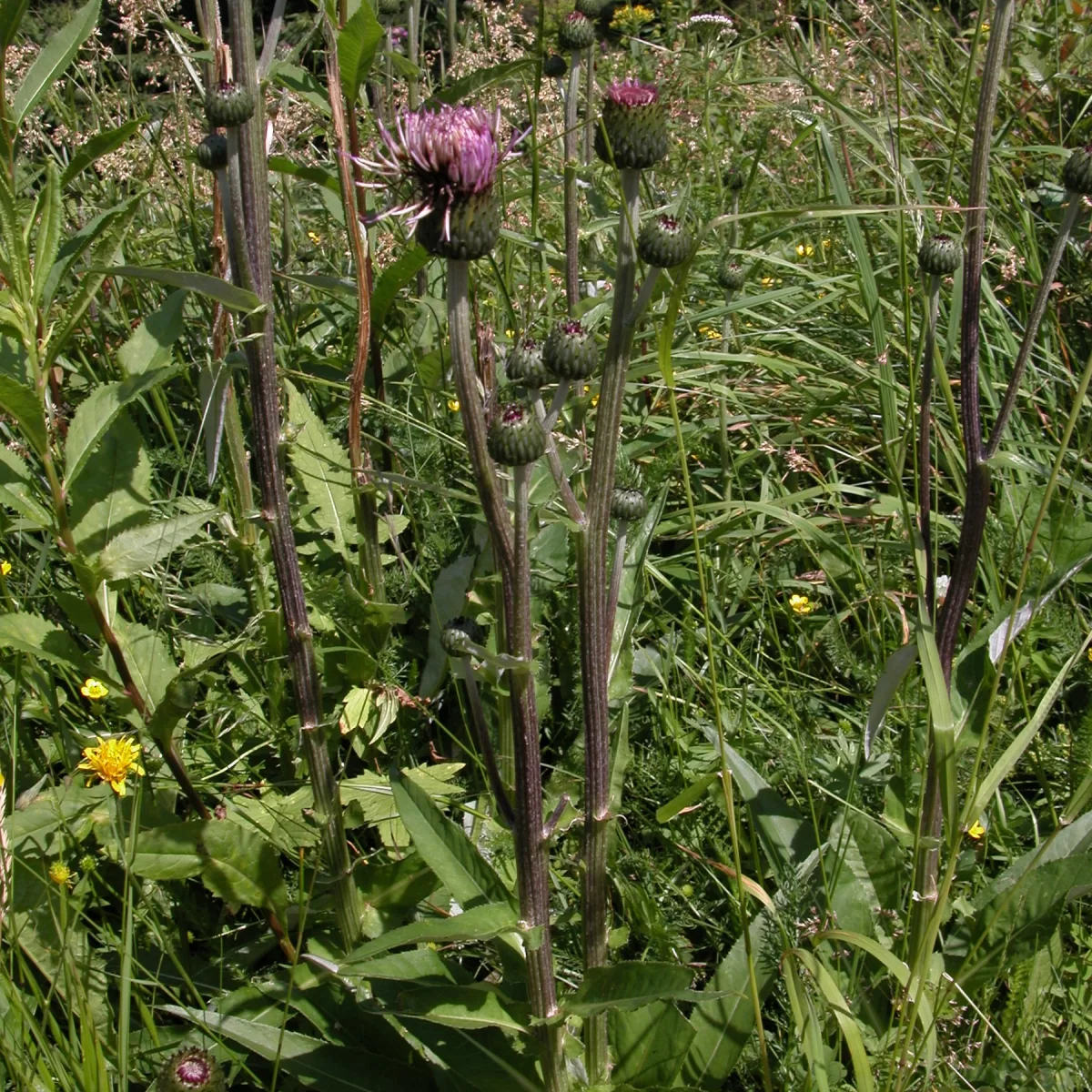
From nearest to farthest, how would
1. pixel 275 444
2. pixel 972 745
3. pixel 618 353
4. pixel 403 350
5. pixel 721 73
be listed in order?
pixel 618 353
pixel 275 444
pixel 972 745
pixel 403 350
pixel 721 73

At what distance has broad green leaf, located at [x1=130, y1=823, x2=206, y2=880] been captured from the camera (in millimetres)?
1590

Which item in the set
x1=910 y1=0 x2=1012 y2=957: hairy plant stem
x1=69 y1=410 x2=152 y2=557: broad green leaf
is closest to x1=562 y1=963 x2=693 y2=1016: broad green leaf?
x1=910 y1=0 x2=1012 y2=957: hairy plant stem

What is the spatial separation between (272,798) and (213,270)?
3.50ft

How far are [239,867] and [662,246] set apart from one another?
1090mm

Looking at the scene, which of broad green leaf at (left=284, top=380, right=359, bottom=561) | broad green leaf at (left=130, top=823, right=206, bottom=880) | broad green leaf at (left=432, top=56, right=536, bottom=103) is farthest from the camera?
broad green leaf at (left=284, top=380, right=359, bottom=561)

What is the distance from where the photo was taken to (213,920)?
6.27ft

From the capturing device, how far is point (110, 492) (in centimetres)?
166

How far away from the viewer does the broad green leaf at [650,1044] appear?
1.44 meters

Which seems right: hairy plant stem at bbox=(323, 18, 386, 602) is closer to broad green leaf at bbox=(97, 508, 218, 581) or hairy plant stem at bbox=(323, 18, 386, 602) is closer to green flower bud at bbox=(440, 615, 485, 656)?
broad green leaf at bbox=(97, 508, 218, 581)

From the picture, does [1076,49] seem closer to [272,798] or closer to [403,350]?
[403,350]

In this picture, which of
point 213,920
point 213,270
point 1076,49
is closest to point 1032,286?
point 1076,49

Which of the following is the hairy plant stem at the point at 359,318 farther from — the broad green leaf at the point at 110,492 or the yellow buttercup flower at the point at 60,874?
the yellow buttercup flower at the point at 60,874

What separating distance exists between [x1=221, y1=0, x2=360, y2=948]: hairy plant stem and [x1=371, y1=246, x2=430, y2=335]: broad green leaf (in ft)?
0.91

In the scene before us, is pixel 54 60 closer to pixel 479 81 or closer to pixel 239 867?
pixel 479 81
